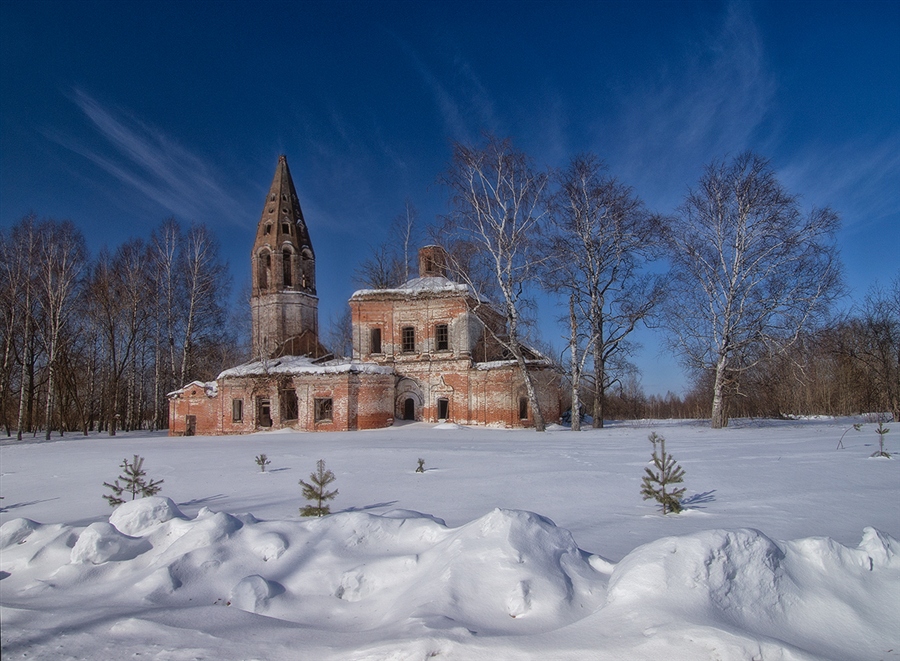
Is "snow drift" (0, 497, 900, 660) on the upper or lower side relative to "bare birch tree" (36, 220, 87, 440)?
lower

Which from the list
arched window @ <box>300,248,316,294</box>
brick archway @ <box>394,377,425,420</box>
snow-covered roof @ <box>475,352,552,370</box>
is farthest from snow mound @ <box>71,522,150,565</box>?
arched window @ <box>300,248,316,294</box>

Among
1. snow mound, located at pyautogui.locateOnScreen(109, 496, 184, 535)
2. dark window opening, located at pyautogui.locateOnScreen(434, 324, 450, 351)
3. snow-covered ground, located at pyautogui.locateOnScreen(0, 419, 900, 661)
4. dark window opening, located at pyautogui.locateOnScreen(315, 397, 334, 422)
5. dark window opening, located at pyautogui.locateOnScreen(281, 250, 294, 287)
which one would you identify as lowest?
snow-covered ground, located at pyautogui.locateOnScreen(0, 419, 900, 661)

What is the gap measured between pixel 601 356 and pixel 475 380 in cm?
684

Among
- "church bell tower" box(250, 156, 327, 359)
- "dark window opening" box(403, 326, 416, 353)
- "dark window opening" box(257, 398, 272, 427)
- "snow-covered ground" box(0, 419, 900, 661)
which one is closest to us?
"snow-covered ground" box(0, 419, 900, 661)

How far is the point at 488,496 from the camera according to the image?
7555mm

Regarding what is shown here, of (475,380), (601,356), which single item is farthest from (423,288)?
(601,356)

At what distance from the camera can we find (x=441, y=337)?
29141 millimetres

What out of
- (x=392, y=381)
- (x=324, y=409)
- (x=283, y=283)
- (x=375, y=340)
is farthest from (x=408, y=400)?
(x=283, y=283)

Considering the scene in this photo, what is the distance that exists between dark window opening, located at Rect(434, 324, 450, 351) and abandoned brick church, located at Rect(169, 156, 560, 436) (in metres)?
0.05

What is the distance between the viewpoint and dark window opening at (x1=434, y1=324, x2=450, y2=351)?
28953 millimetres

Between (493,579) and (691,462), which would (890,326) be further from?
(493,579)

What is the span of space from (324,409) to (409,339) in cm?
585

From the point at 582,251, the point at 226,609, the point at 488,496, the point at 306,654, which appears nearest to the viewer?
the point at 306,654

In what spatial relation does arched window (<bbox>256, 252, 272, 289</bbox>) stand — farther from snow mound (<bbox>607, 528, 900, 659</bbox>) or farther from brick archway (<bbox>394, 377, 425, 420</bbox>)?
snow mound (<bbox>607, 528, 900, 659</bbox>)
